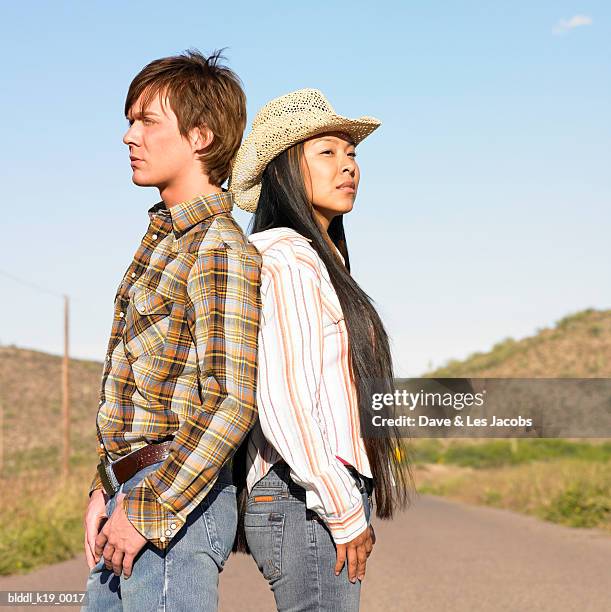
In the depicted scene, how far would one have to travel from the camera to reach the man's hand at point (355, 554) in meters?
2.77

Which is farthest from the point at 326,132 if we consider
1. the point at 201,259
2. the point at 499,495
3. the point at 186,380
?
the point at 499,495

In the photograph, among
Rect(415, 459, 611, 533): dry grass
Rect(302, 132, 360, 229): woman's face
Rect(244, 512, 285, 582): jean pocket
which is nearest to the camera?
Rect(244, 512, 285, 582): jean pocket

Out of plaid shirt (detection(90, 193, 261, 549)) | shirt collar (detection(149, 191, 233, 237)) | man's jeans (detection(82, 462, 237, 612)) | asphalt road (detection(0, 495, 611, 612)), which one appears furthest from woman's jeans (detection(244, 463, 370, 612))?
asphalt road (detection(0, 495, 611, 612))

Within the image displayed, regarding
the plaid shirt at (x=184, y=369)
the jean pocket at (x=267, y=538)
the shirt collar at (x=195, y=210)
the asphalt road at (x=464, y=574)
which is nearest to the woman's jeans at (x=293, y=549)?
the jean pocket at (x=267, y=538)

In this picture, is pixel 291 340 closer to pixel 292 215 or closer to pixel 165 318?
pixel 165 318

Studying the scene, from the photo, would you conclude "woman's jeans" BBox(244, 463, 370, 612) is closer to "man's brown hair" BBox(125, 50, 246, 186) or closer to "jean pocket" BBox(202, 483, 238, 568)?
"jean pocket" BBox(202, 483, 238, 568)

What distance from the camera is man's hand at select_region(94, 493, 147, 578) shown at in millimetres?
2646

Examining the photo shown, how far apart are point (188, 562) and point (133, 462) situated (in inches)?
11.0

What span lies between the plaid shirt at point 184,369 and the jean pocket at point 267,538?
245 millimetres

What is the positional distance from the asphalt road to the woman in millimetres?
5288

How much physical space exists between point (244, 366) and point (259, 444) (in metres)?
0.30

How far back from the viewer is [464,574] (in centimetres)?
995

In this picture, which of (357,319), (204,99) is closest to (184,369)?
(357,319)

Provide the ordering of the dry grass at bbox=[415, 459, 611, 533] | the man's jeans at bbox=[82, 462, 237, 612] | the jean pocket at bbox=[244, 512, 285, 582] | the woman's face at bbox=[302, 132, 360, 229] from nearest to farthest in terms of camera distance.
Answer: the man's jeans at bbox=[82, 462, 237, 612] < the jean pocket at bbox=[244, 512, 285, 582] < the woman's face at bbox=[302, 132, 360, 229] < the dry grass at bbox=[415, 459, 611, 533]
